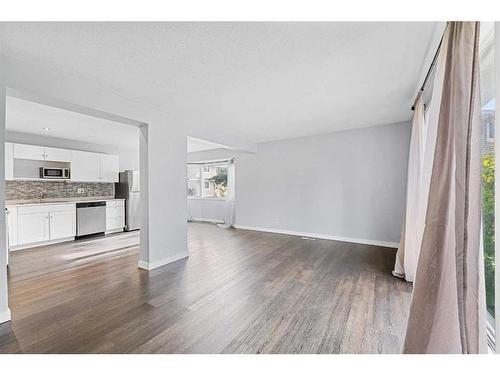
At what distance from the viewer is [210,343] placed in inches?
63.5

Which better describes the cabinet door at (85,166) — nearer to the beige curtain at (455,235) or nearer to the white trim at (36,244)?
the white trim at (36,244)

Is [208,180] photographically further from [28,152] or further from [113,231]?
[28,152]

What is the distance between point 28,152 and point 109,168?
1528 mm

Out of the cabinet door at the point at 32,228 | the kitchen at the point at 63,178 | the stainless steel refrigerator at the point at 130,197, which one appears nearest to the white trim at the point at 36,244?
the kitchen at the point at 63,178

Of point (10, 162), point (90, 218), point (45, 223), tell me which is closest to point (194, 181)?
point (90, 218)

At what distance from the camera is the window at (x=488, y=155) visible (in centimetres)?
127

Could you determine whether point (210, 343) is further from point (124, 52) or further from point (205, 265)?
point (124, 52)

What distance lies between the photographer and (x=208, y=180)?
741 cm

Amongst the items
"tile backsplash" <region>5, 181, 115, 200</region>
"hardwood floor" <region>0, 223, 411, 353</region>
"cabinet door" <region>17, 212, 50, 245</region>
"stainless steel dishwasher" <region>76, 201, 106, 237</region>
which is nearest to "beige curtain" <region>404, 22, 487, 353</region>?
"hardwood floor" <region>0, 223, 411, 353</region>

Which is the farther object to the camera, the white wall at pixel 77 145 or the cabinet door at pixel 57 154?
the cabinet door at pixel 57 154

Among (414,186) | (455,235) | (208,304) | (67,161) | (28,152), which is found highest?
(28,152)

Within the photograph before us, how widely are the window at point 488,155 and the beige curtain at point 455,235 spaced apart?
0.19 meters

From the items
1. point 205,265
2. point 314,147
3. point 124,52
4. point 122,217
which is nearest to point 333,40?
point 124,52

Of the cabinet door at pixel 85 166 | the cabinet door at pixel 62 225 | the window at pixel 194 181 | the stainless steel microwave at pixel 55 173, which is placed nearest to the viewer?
the cabinet door at pixel 62 225
